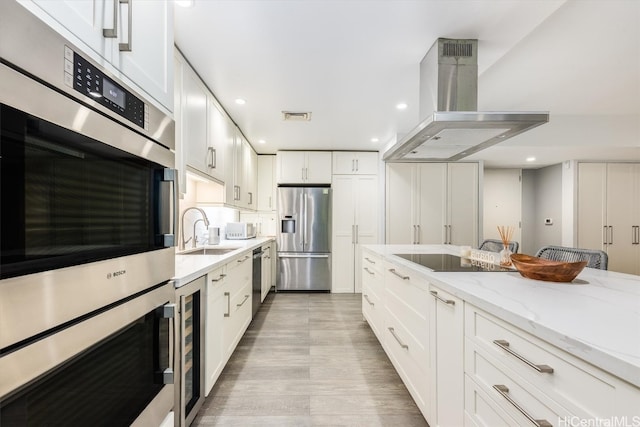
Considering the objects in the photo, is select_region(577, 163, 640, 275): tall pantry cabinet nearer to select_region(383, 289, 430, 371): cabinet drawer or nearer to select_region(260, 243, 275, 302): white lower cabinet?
select_region(383, 289, 430, 371): cabinet drawer

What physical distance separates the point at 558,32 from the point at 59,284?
9.11ft

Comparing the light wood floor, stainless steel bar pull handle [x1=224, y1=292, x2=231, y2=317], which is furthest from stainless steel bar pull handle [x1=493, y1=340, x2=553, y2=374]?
stainless steel bar pull handle [x1=224, y1=292, x2=231, y2=317]

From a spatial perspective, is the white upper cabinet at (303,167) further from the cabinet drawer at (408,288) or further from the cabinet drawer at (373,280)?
the cabinet drawer at (408,288)

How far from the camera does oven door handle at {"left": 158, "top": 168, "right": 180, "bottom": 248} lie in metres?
1.01

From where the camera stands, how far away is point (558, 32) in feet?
5.92

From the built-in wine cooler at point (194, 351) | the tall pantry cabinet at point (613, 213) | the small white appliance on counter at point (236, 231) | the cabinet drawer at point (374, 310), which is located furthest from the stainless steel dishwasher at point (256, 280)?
the tall pantry cabinet at point (613, 213)

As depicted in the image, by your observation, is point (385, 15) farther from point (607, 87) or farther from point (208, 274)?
point (607, 87)

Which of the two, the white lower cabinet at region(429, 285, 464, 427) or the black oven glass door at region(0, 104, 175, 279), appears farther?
the white lower cabinet at region(429, 285, 464, 427)

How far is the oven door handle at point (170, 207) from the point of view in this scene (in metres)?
1.01

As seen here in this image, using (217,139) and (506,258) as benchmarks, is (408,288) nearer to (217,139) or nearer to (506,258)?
(506,258)

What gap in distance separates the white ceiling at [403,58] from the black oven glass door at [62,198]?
1290mm

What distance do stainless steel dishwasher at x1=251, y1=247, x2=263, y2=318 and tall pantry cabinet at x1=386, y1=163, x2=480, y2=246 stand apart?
2.09 m

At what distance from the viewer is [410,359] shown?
1634mm

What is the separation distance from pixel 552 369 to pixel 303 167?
416cm
